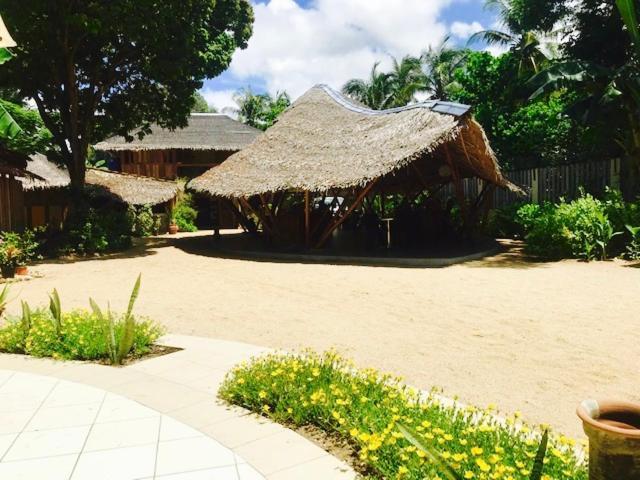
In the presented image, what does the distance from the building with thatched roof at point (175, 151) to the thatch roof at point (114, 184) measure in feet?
15.7

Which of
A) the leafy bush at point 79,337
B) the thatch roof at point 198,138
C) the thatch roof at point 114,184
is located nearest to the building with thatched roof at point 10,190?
the thatch roof at point 114,184

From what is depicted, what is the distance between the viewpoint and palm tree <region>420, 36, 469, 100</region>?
107 feet

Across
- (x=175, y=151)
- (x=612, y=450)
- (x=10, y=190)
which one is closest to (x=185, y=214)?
(x=175, y=151)

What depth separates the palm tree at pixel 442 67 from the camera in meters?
32.7

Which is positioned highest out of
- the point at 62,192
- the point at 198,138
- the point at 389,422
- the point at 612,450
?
the point at 198,138

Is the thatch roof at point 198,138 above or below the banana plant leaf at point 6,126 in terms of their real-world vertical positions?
above

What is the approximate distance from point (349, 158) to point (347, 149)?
2.74 ft

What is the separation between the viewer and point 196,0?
16.6 m

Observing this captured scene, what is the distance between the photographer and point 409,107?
1578 centimetres

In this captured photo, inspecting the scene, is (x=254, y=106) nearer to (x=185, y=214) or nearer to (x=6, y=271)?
(x=185, y=214)

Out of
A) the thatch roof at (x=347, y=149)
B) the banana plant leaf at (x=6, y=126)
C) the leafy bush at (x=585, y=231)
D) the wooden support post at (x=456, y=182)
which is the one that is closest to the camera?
the banana plant leaf at (x=6, y=126)

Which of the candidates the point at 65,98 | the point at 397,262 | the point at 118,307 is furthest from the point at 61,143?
the point at 397,262

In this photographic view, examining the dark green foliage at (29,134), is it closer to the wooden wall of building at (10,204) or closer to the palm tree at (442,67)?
the wooden wall of building at (10,204)

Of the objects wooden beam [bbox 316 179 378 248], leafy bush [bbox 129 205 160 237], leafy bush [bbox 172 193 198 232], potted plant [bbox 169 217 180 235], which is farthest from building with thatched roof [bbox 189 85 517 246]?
leafy bush [bbox 172 193 198 232]
